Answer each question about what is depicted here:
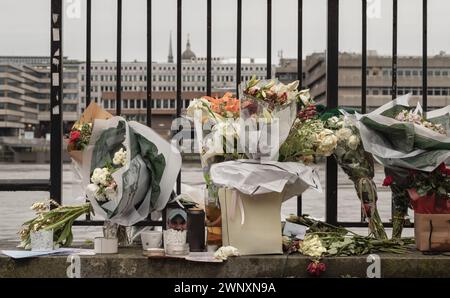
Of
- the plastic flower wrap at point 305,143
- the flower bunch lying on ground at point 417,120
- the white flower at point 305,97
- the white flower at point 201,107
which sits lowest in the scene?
the plastic flower wrap at point 305,143

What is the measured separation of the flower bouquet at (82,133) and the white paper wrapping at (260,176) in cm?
60

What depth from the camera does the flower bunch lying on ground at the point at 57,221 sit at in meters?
3.07

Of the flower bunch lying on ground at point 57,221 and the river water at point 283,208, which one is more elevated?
the flower bunch lying on ground at point 57,221

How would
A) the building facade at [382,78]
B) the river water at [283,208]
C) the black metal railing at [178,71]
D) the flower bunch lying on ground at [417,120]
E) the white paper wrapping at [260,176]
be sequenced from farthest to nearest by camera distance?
the building facade at [382,78] < the river water at [283,208] < the black metal railing at [178,71] < the flower bunch lying on ground at [417,120] < the white paper wrapping at [260,176]

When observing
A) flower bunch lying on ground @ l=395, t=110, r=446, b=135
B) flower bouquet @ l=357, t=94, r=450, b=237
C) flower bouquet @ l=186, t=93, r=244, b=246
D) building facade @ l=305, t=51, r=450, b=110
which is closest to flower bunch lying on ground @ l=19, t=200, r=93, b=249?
flower bouquet @ l=186, t=93, r=244, b=246

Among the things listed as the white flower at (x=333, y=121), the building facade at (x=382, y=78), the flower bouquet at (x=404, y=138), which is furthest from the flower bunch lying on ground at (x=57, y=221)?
the building facade at (x=382, y=78)

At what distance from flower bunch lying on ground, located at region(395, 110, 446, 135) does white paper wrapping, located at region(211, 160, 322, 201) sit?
460 mm

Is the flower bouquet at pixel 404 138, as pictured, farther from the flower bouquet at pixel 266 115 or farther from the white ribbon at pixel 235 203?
the white ribbon at pixel 235 203

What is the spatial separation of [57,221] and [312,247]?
3.65ft

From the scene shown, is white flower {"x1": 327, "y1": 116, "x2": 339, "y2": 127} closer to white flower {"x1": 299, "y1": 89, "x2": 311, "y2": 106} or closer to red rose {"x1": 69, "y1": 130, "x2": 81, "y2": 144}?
white flower {"x1": 299, "y1": 89, "x2": 311, "y2": 106}

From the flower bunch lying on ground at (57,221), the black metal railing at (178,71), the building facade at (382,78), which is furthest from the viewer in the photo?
the building facade at (382,78)

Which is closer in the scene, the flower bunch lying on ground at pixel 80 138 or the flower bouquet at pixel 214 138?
the flower bouquet at pixel 214 138

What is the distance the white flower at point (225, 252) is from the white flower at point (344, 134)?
2.31 feet
